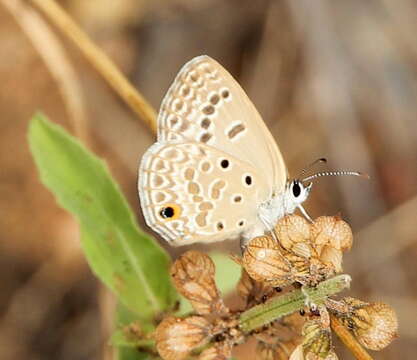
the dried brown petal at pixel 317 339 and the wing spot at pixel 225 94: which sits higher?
the wing spot at pixel 225 94

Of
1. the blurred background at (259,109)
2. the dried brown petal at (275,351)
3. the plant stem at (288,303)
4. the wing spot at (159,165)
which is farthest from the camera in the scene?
the blurred background at (259,109)

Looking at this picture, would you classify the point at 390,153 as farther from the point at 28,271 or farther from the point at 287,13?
the point at 28,271

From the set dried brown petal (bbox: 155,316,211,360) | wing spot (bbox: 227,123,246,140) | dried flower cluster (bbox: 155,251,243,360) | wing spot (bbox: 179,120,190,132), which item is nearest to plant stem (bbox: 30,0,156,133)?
wing spot (bbox: 179,120,190,132)

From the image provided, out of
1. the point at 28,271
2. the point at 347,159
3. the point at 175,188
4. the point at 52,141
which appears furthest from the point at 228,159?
the point at 347,159

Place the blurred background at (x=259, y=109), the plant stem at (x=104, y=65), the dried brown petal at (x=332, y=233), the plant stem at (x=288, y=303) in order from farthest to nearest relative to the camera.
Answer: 1. the blurred background at (x=259, y=109)
2. the plant stem at (x=104, y=65)
3. the dried brown petal at (x=332, y=233)
4. the plant stem at (x=288, y=303)

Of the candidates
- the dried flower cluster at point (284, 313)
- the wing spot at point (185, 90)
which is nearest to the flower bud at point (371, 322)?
the dried flower cluster at point (284, 313)

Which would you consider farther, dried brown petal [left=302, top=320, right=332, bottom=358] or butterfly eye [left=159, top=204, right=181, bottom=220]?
butterfly eye [left=159, top=204, right=181, bottom=220]

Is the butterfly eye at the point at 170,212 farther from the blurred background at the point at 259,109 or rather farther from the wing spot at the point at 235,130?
the blurred background at the point at 259,109

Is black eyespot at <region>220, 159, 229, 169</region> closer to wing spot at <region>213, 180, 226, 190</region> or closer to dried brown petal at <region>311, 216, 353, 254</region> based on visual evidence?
wing spot at <region>213, 180, 226, 190</region>
